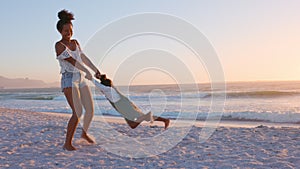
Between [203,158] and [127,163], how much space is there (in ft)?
3.22

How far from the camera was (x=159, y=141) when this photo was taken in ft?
17.2

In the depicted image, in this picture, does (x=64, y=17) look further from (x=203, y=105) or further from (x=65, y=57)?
(x=203, y=105)

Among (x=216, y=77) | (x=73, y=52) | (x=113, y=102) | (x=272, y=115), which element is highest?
(x=73, y=52)

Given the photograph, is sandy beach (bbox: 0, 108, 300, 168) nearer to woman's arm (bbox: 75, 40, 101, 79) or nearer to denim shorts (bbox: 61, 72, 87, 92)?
denim shorts (bbox: 61, 72, 87, 92)

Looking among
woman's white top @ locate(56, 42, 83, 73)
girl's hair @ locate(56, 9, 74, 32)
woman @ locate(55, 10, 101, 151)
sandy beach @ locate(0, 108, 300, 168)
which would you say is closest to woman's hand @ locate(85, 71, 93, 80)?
woman @ locate(55, 10, 101, 151)

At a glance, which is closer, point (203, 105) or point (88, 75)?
point (88, 75)

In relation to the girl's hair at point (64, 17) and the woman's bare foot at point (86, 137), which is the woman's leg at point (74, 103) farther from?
the girl's hair at point (64, 17)

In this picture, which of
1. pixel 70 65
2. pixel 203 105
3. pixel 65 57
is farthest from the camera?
pixel 203 105

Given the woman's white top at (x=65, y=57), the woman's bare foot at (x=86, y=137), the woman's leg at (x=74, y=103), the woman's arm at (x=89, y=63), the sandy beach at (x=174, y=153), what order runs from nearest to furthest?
the sandy beach at (x=174, y=153), the woman's white top at (x=65, y=57), the woman's leg at (x=74, y=103), the woman's arm at (x=89, y=63), the woman's bare foot at (x=86, y=137)

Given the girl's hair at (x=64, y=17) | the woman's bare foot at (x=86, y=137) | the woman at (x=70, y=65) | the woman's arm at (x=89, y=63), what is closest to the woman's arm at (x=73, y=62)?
the woman at (x=70, y=65)

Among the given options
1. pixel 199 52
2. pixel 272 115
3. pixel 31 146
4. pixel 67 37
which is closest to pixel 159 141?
pixel 199 52

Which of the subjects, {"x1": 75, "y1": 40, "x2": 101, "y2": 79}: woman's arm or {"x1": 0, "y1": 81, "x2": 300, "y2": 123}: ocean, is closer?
{"x1": 75, "y1": 40, "x2": 101, "y2": 79}: woman's arm

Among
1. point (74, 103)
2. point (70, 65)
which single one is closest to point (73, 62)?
point (70, 65)

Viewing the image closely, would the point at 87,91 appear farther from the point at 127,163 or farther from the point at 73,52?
the point at 127,163
